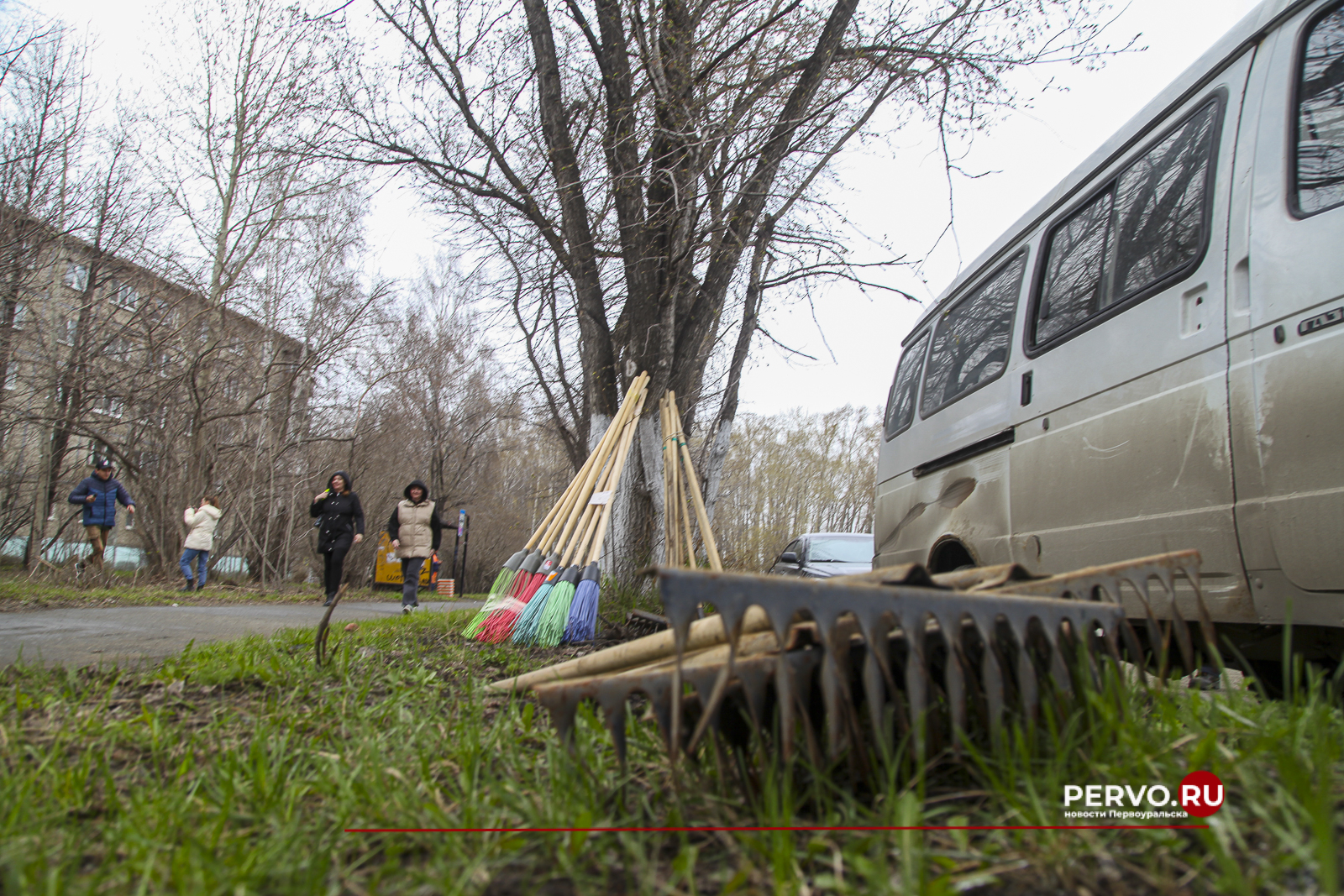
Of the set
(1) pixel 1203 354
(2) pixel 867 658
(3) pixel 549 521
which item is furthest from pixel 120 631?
(1) pixel 1203 354

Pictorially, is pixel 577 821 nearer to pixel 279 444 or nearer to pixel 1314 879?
pixel 1314 879

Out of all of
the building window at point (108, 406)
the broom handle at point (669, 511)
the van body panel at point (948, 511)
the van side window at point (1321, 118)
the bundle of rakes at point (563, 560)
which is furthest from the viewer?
the building window at point (108, 406)

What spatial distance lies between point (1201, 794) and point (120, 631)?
6050 mm

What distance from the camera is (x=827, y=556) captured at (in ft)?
36.7

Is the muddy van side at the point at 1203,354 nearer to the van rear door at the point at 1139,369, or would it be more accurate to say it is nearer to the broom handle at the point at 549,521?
the van rear door at the point at 1139,369

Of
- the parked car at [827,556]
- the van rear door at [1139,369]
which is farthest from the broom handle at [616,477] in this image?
the parked car at [827,556]

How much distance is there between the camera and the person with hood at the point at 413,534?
29.2 feet

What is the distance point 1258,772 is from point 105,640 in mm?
5416

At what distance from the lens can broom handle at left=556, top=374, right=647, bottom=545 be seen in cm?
538

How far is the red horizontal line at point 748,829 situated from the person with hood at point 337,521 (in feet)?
24.9

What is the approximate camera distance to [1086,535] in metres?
2.84

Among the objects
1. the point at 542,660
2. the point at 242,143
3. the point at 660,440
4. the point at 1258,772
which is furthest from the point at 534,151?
the point at 242,143

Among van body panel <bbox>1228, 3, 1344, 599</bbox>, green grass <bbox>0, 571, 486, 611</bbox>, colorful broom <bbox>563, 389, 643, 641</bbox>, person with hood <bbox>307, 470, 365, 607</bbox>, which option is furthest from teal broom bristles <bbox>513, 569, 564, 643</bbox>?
green grass <bbox>0, 571, 486, 611</bbox>

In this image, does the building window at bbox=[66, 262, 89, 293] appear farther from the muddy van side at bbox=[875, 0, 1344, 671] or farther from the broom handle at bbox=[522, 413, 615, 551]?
the muddy van side at bbox=[875, 0, 1344, 671]
